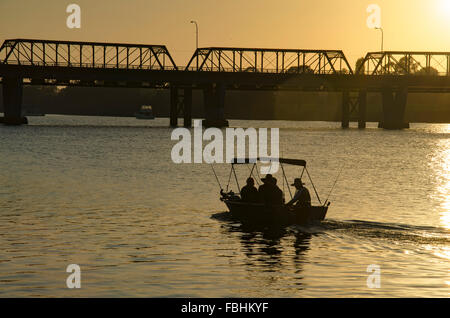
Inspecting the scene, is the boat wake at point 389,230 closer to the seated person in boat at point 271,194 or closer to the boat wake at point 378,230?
the boat wake at point 378,230

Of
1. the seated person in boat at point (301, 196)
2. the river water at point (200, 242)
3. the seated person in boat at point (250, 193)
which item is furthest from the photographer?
the seated person in boat at point (250, 193)

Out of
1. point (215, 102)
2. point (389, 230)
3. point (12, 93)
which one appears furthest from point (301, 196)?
point (215, 102)

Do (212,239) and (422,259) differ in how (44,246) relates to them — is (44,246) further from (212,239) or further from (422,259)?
(422,259)

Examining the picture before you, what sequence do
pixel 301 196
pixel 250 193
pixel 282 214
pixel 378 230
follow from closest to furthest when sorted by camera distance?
pixel 378 230, pixel 282 214, pixel 301 196, pixel 250 193

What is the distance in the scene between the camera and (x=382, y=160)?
100m

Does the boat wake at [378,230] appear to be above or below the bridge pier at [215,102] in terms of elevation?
below

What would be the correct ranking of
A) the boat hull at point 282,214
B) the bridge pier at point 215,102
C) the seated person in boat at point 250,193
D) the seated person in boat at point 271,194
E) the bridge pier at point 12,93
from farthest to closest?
the bridge pier at point 215,102, the bridge pier at point 12,93, the seated person in boat at point 250,193, the seated person in boat at point 271,194, the boat hull at point 282,214

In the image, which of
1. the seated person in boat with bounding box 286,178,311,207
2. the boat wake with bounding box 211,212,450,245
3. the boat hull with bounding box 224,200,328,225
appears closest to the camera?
the boat wake with bounding box 211,212,450,245

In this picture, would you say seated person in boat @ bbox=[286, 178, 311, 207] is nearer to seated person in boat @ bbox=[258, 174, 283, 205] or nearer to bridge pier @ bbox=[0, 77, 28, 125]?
seated person in boat @ bbox=[258, 174, 283, 205]

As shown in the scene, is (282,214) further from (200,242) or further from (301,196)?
(200,242)

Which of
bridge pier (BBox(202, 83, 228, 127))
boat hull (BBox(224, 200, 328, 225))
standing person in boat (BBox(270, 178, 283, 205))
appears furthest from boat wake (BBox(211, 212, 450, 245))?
bridge pier (BBox(202, 83, 228, 127))

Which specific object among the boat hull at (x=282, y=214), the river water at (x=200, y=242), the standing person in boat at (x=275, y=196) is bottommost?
the river water at (x=200, y=242)

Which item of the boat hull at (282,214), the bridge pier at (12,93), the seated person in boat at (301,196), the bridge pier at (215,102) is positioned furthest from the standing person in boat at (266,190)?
the bridge pier at (215,102)
